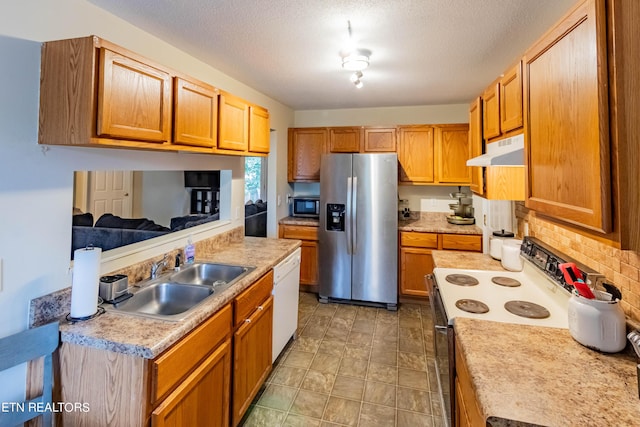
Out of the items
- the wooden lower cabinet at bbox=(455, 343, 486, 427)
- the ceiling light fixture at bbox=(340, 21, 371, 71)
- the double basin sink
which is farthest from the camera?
the ceiling light fixture at bbox=(340, 21, 371, 71)

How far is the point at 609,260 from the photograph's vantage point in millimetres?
1361

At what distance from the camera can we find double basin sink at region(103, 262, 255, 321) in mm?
1691

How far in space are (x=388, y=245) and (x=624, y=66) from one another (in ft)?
9.48

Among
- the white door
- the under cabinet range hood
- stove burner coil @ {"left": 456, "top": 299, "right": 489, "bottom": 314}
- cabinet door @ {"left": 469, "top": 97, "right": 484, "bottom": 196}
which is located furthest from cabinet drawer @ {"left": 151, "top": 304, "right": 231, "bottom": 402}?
the white door

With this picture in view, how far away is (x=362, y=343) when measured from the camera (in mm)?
2928

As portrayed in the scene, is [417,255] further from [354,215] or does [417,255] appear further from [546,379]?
[546,379]

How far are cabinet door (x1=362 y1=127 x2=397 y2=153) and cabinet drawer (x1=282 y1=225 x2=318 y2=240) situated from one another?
1.23 metres

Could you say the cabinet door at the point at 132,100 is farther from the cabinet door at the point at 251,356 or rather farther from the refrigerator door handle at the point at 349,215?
the refrigerator door handle at the point at 349,215

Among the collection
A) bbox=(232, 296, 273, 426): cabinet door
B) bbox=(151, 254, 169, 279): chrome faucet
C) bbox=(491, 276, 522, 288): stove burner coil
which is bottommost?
bbox=(232, 296, 273, 426): cabinet door

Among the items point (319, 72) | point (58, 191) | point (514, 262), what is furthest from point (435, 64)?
point (58, 191)

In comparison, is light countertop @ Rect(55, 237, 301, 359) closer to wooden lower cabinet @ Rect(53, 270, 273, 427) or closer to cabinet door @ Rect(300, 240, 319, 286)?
wooden lower cabinet @ Rect(53, 270, 273, 427)

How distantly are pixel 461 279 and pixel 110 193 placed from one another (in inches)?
169

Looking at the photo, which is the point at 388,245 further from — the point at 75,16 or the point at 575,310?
the point at 75,16

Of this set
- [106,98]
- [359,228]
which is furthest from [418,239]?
[106,98]
